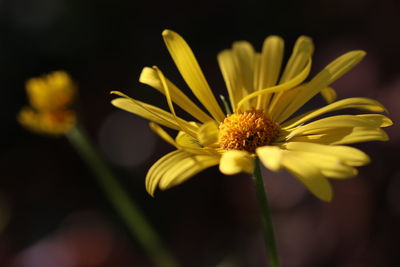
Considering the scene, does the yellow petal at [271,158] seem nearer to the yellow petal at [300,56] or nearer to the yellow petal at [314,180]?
the yellow petal at [314,180]

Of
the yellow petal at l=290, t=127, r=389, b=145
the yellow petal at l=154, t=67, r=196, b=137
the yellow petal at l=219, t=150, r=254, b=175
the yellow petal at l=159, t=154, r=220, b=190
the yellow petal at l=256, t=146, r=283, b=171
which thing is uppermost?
the yellow petal at l=154, t=67, r=196, b=137

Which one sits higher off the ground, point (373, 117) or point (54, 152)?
point (54, 152)

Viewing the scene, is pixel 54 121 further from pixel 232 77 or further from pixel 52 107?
pixel 232 77

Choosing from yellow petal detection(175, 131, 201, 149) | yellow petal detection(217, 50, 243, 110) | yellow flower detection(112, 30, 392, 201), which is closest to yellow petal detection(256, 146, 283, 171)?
yellow flower detection(112, 30, 392, 201)

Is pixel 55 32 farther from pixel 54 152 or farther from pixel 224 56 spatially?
pixel 224 56

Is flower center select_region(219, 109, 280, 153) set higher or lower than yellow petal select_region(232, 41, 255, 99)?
lower

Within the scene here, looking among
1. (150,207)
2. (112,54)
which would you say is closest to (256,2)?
(112,54)

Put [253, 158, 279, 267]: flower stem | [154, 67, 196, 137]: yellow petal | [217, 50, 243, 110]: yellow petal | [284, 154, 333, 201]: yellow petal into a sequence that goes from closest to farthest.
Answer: [284, 154, 333, 201]: yellow petal → [253, 158, 279, 267]: flower stem → [154, 67, 196, 137]: yellow petal → [217, 50, 243, 110]: yellow petal

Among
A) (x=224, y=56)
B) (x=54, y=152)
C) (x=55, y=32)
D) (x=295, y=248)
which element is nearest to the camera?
(x=224, y=56)

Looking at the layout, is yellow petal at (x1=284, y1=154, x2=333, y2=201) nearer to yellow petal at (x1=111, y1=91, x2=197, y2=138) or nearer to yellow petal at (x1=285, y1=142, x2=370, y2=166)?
yellow petal at (x1=285, y1=142, x2=370, y2=166)
